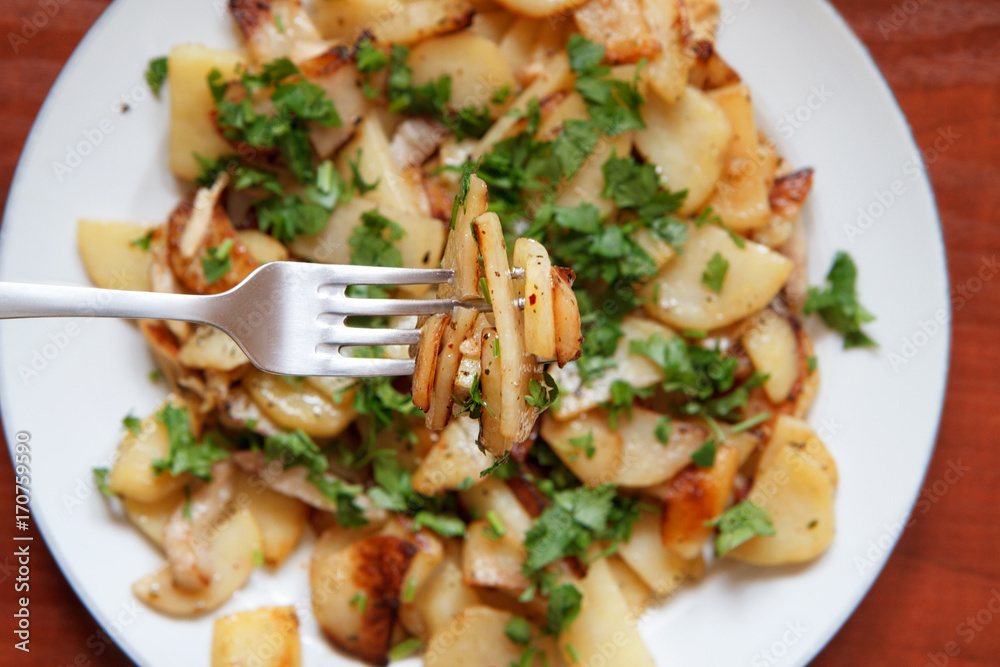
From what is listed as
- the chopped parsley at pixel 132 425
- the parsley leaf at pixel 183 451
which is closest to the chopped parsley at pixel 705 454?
the parsley leaf at pixel 183 451

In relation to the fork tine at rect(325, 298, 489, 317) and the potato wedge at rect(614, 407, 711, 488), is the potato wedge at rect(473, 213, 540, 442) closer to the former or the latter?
the fork tine at rect(325, 298, 489, 317)

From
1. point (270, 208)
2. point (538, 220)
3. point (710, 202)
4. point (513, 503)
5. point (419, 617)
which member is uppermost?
point (270, 208)

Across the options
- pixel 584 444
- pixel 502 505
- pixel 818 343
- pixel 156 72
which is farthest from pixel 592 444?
pixel 156 72

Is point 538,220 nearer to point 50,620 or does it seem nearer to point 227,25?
point 227,25

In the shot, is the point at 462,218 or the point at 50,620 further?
the point at 50,620

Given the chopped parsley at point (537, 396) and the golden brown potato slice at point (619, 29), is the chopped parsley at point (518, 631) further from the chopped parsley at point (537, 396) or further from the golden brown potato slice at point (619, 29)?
the golden brown potato slice at point (619, 29)

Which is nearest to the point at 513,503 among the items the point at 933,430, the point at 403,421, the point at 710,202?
the point at 403,421

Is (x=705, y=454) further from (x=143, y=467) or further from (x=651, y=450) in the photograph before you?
(x=143, y=467)
